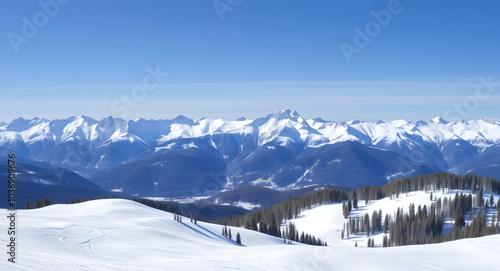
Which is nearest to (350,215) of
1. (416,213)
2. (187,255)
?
(416,213)

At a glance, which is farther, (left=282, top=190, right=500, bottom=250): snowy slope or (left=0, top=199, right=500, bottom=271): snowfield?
(left=282, top=190, right=500, bottom=250): snowy slope

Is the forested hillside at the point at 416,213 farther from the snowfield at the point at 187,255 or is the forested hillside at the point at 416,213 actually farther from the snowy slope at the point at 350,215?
the snowfield at the point at 187,255

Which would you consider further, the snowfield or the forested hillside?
the forested hillside

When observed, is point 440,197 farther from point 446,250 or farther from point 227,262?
point 227,262

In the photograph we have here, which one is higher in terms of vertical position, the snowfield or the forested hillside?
the snowfield

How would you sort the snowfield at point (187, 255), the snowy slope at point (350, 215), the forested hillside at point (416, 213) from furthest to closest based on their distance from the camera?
the snowy slope at point (350, 215) → the forested hillside at point (416, 213) → the snowfield at point (187, 255)

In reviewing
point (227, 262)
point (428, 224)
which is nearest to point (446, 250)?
point (227, 262)

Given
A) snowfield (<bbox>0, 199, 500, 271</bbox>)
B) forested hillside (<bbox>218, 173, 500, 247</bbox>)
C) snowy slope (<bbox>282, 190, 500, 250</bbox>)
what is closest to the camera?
snowfield (<bbox>0, 199, 500, 271</bbox>)

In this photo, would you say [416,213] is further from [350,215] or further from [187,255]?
[187,255]

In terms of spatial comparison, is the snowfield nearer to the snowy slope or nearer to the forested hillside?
the forested hillside

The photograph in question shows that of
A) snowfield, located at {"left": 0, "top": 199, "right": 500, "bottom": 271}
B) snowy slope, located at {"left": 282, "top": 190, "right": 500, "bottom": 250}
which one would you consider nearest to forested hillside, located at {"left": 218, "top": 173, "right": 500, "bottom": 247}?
snowy slope, located at {"left": 282, "top": 190, "right": 500, "bottom": 250}

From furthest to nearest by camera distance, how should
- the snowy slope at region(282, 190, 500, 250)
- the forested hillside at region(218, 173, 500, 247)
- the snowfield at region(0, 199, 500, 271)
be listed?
the snowy slope at region(282, 190, 500, 250) → the forested hillside at region(218, 173, 500, 247) → the snowfield at region(0, 199, 500, 271)

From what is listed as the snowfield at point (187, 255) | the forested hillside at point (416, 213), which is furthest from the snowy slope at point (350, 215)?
the snowfield at point (187, 255)

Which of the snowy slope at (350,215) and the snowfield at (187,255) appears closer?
the snowfield at (187,255)
